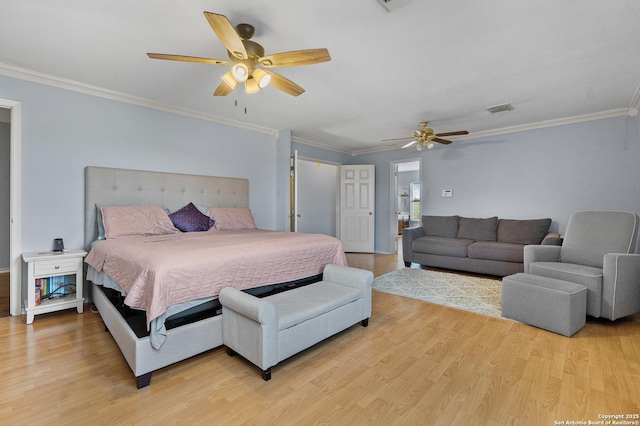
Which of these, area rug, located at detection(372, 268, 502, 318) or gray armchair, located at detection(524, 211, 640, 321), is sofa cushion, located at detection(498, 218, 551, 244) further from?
gray armchair, located at detection(524, 211, 640, 321)

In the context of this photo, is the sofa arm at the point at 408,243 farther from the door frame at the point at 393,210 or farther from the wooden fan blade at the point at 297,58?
the wooden fan blade at the point at 297,58

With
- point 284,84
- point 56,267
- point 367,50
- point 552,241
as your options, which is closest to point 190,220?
point 56,267

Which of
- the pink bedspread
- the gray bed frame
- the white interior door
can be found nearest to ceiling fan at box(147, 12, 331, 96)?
the pink bedspread

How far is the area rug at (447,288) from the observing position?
3.29 meters

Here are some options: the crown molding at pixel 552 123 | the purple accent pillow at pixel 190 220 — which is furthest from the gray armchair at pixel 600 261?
the purple accent pillow at pixel 190 220

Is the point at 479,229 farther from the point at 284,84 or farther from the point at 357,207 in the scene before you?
the point at 284,84

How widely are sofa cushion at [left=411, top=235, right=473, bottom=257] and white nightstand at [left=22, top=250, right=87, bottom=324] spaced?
15.4 ft

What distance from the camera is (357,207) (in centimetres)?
693

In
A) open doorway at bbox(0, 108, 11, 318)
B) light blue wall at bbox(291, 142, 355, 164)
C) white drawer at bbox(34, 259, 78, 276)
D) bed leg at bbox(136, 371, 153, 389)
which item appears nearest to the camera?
bed leg at bbox(136, 371, 153, 389)

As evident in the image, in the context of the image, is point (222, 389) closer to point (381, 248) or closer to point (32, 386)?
point (32, 386)

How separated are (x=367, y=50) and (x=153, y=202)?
3143 millimetres

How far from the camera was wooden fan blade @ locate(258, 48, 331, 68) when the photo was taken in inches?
78.4

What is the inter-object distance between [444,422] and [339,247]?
1.85 meters

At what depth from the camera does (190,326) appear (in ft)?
6.55
